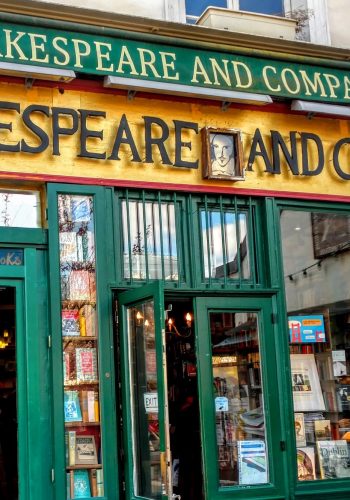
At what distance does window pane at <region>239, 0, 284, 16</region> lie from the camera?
984 centimetres

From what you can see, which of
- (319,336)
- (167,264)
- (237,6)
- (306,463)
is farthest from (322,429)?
(237,6)

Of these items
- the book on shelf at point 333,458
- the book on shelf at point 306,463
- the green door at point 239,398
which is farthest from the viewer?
the book on shelf at point 333,458

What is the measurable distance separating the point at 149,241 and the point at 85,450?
7.10ft

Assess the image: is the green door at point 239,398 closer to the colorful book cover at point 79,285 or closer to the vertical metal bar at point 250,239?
the vertical metal bar at point 250,239

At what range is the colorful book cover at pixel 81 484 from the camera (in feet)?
24.8

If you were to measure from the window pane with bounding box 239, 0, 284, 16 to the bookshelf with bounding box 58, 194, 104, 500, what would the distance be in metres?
3.43

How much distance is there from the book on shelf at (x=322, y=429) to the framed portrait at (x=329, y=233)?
6.00 ft

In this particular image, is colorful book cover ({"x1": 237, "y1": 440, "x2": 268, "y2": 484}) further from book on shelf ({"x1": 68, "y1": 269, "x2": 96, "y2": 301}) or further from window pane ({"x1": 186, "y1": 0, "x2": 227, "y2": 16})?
window pane ({"x1": 186, "y1": 0, "x2": 227, "y2": 16})

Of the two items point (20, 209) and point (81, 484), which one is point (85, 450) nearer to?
point (81, 484)

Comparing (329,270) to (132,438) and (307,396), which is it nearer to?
(307,396)

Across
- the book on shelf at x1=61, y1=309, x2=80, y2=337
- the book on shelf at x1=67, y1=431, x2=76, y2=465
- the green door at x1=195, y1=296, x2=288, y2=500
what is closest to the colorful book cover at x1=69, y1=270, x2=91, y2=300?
the book on shelf at x1=61, y1=309, x2=80, y2=337

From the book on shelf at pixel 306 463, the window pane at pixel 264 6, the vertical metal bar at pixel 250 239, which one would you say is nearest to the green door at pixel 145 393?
the vertical metal bar at pixel 250 239

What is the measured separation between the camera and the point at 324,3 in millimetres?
9945

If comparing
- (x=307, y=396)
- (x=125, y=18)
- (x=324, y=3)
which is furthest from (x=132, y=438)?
(x=324, y=3)
